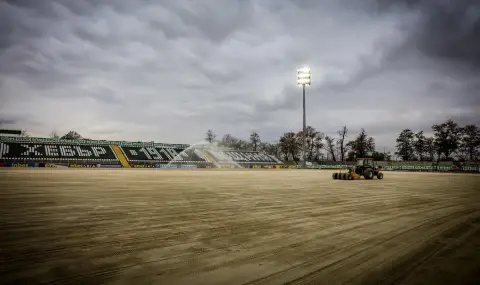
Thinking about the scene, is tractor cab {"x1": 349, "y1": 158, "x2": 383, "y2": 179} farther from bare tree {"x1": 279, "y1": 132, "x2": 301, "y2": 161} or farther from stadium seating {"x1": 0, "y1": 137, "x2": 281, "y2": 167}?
bare tree {"x1": 279, "y1": 132, "x2": 301, "y2": 161}

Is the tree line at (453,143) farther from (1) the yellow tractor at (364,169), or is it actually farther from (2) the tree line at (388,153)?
(1) the yellow tractor at (364,169)

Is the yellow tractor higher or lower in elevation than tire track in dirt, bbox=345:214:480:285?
higher

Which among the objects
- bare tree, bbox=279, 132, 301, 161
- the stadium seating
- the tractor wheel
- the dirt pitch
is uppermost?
bare tree, bbox=279, 132, 301, 161

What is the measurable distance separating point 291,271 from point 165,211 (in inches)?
172

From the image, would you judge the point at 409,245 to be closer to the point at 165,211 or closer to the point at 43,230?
the point at 165,211

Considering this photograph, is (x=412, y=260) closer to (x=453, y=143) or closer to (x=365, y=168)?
(x=365, y=168)

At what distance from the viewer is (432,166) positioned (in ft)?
165

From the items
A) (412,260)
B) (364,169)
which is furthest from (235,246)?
(364,169)

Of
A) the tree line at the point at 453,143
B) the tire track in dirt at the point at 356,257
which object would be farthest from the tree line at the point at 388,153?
the tire track in dirt at the point at 356,257

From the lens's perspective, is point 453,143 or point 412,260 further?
point 453,143

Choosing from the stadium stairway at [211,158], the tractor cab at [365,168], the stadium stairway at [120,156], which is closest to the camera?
the tractor cab at [365,168]

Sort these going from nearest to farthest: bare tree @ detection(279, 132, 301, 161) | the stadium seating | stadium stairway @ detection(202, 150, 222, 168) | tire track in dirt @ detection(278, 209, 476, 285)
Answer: tire track in dirt @ detection(278, 209, 476, 285) → the stadium seating → stadium stairway @ detection(202, 150, 222, 168) → bare tree @ detection(279, 132, 301, 161)

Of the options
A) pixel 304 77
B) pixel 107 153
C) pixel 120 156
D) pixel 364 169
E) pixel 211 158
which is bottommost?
pixel 364 169

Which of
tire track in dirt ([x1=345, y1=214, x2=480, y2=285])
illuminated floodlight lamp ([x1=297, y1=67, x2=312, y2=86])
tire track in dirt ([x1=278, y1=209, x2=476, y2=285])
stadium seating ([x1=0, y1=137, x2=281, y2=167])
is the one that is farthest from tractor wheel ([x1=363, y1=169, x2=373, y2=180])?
stadium seating ([x1=0, y1=137, x2=281, y2=167])
